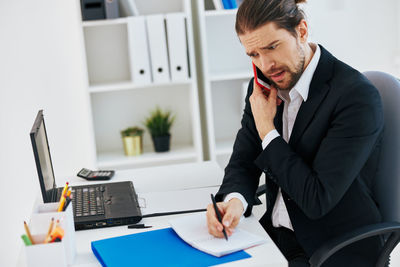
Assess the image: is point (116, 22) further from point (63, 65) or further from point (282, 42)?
point (282, 42)

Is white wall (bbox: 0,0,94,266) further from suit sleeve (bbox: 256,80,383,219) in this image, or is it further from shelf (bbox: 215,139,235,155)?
suit sleeve (bbox: 256,80,383,219)

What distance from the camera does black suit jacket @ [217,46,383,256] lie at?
54.8 inches

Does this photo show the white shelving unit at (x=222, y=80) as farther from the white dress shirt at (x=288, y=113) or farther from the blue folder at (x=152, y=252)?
the blue folder at (x=152, y=252)

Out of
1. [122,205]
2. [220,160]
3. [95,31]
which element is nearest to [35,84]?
[95,31]

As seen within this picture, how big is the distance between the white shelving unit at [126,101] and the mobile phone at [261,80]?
138 centimetres

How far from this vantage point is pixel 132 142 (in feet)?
10.4

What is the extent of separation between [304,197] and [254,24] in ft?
1.68

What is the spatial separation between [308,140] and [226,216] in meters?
0.33

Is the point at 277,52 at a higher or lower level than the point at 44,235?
higher

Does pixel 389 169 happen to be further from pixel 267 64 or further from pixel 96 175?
pixel 96 175

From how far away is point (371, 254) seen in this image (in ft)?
4.93

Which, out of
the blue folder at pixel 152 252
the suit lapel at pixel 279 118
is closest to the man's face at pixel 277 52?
the suit lapel at pixel 279 118

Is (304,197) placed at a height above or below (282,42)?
below

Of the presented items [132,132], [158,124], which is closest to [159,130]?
[158,124]
